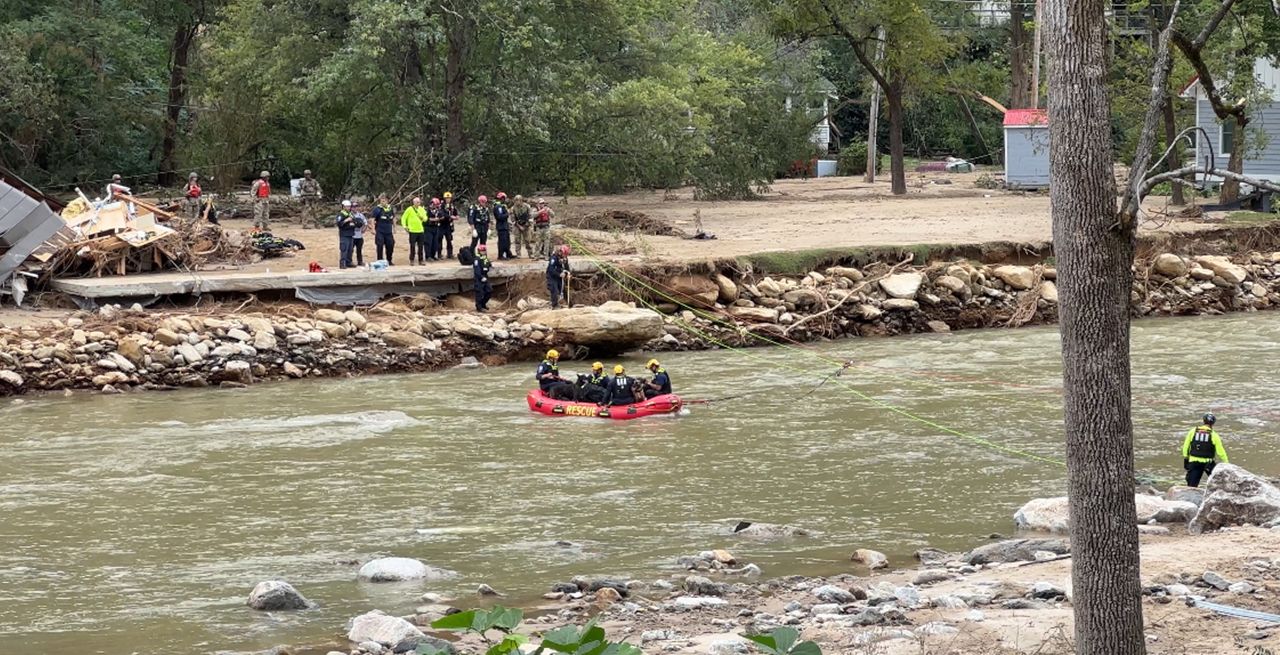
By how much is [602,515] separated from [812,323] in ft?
44.2

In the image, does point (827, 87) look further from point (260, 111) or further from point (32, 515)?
point (32, 515)

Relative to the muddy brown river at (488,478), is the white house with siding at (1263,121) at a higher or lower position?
higher

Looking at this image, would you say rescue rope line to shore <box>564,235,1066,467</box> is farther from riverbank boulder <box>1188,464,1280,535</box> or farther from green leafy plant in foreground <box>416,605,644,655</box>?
green leafy plant in foreground <box>416,605,644,655</box>

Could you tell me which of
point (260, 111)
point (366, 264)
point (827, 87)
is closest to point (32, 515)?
point (366, 264)

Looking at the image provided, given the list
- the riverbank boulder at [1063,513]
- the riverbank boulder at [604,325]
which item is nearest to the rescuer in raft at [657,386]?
the riverbank boulder at [604,325]

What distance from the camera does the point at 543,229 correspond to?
29.8 metres

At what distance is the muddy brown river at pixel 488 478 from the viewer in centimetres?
1321

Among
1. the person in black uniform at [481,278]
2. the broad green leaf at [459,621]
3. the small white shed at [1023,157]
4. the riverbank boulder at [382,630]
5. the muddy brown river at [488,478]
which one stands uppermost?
the small white shed at [1023,157]

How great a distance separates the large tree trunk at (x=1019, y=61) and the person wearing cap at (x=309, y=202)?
2516 cm

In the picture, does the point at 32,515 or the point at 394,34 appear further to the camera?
the point at 394,34

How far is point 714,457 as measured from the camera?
1891cm

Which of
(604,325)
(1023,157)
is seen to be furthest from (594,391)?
(1023,157)

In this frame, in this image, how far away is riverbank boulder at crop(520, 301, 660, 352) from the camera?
26.5m

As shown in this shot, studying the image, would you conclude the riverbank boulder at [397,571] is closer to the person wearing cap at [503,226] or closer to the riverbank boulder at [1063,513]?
the riverbank boulder at [1063,513]
